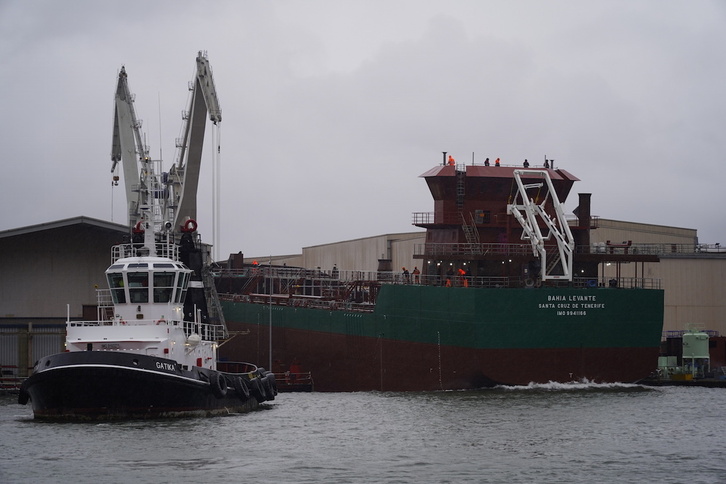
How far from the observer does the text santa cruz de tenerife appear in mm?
41188

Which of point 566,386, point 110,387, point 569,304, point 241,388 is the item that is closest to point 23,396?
point 110,387

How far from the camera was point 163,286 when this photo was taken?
35625 millimetres

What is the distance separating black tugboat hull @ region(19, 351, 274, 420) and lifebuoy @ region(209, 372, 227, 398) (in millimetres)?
517

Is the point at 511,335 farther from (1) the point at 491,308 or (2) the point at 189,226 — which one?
(2) the point at 189,226

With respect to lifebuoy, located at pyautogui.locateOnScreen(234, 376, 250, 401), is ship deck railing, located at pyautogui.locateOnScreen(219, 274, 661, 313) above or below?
above

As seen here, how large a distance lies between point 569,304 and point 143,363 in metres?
15.7

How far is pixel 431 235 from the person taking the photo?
49312 millimetres

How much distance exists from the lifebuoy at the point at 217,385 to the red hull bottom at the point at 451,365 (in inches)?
390

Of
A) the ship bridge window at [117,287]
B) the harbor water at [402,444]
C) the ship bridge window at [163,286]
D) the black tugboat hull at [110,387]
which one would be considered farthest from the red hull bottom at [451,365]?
the ship bridge window at [117,287]

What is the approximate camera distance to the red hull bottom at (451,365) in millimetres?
41375

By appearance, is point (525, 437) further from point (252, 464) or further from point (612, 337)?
point (612, 337)

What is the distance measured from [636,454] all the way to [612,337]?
539 inches

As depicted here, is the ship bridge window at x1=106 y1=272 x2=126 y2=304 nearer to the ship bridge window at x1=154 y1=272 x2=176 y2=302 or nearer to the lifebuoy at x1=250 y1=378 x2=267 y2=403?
the ship bridge window at x1=154 y1=272 x2=176 y2=302

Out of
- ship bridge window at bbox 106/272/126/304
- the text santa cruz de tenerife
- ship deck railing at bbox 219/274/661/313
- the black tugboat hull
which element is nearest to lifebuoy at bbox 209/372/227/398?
the black tugboat hull
